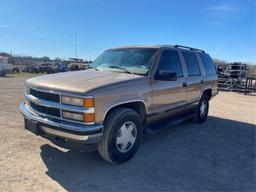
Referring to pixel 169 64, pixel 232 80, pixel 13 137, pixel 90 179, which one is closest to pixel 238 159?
pixel 169 64

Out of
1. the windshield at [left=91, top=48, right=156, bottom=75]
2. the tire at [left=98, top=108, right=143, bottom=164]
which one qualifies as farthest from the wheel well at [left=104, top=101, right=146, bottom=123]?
the windshield at [left=91, top=48, right=156, bottom=75]

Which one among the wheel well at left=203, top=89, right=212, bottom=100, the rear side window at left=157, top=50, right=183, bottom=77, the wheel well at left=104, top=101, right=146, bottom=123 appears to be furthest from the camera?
the wheel well at left=203, top=89, right=212, bottom=100

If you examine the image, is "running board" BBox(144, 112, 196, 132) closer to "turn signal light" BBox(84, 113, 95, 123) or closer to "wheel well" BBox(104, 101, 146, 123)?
"wheel well" BBox(104, 101, 146, 123)

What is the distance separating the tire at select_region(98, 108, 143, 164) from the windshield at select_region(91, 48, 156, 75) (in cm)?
94

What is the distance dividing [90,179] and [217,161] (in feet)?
7.59

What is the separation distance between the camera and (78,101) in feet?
11.4

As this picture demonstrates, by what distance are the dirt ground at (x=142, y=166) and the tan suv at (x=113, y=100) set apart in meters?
0.40

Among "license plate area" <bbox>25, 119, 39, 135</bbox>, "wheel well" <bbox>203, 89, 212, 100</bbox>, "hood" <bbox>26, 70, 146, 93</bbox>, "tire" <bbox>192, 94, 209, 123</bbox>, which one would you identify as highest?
"hood" <bbox>26, 70, 146, 93</bbox>

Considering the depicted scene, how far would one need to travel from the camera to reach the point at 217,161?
452 centimetres

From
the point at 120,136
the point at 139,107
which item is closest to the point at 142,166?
the point at 120,136

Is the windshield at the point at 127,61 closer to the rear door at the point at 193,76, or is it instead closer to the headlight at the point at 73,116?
the rear door at the point at 193,76

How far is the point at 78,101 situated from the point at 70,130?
41 centimetres

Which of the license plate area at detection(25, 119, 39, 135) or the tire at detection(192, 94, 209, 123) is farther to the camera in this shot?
the tire at detection(192, 94, 209, 123)

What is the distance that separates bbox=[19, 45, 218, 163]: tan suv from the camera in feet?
11.5
